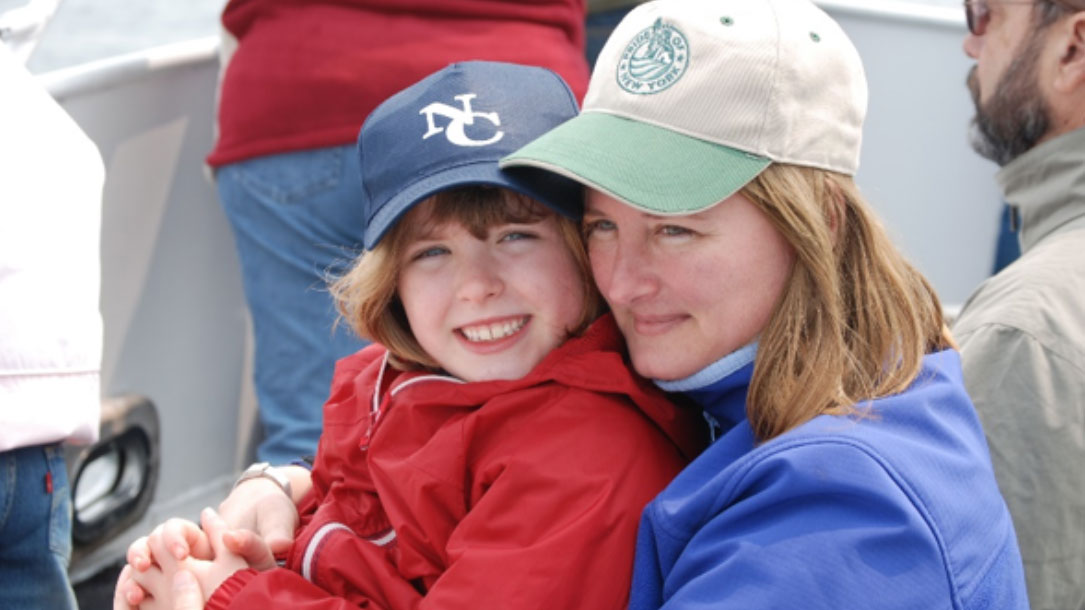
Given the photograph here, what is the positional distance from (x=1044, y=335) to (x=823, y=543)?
78 cm

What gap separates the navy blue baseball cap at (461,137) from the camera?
1.64 meters

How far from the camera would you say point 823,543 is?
1191 mm

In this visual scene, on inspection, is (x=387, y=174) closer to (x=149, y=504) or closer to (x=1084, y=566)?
(x=1084, y=566)

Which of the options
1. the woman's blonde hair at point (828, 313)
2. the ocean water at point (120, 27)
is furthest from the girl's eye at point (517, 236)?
the ocean water at point (120, 27)

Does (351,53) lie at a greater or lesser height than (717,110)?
lesser

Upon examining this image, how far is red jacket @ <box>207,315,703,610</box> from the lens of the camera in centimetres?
142

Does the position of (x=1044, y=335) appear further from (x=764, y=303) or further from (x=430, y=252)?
(x=430, y=252)

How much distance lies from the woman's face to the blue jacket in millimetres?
146

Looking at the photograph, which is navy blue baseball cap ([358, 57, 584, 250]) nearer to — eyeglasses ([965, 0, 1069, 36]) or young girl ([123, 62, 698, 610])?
young girl ([123, 62, 698, 610])

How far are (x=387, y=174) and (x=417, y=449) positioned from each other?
0.40m

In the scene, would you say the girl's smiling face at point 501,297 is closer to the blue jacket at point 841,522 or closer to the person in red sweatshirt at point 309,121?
the blue jacket at point 841,522

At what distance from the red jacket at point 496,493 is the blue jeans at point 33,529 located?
553 millimetres

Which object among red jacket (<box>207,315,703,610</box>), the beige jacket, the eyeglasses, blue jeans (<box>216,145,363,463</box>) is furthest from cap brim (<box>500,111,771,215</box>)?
blue jeans (<box>216,145,363,463</box>)

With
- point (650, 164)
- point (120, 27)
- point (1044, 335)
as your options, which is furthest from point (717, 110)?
point (120, 27)
